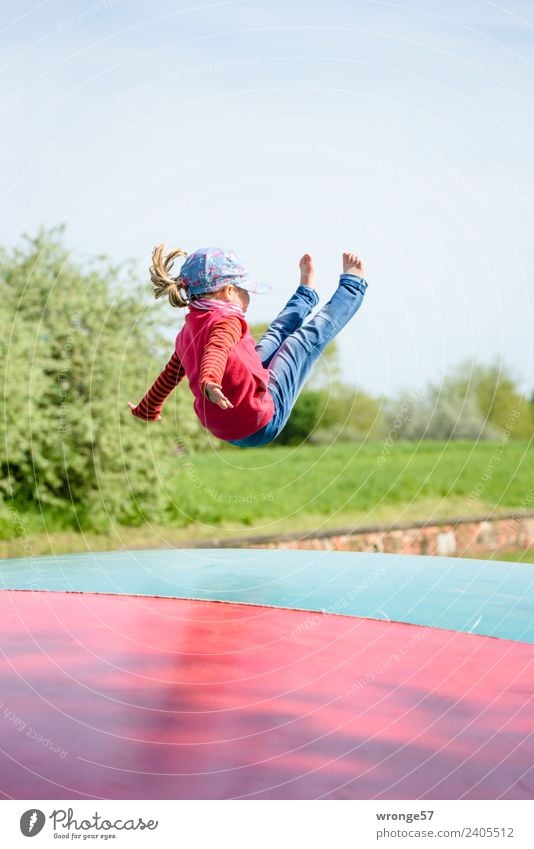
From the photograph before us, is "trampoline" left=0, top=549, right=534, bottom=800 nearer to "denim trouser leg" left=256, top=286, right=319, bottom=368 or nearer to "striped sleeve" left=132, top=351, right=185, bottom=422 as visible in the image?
"striped sleeve" left=132, top=351, right=185, bottom=422

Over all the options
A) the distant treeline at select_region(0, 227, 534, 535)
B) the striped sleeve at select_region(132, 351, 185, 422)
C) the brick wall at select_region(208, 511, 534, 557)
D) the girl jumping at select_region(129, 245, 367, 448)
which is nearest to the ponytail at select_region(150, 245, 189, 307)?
the girl jumping at select_region(129, 245, 367, 448)

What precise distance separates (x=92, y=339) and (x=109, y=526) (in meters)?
2.63

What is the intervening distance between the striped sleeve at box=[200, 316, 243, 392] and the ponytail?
0.31m

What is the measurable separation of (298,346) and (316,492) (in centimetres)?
1302

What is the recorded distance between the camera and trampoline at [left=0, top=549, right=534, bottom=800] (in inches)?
184

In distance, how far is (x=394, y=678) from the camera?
6250 mm

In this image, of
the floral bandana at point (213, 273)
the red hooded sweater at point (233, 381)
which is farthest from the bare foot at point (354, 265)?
the red hooded sweater at point (233, 381)

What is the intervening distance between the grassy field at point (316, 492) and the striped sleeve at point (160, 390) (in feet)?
26.7

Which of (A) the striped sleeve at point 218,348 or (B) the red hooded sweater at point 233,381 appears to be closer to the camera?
(A) the striped sleeve at point 218,348

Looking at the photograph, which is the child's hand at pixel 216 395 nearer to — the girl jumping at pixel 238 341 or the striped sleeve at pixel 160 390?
the girl jumping at pixel 238 341

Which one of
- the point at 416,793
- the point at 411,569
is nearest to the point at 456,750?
the point at 416,793

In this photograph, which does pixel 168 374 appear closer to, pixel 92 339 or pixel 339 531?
pixel 92 339

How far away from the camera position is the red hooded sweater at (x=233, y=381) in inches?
180

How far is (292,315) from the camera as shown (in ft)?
17.2
